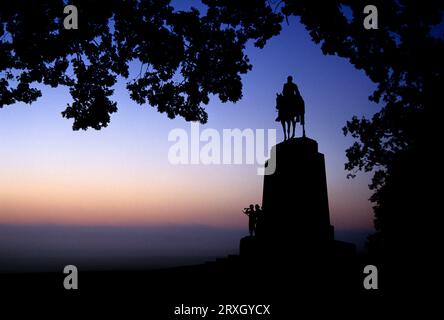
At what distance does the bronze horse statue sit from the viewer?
44.5ft

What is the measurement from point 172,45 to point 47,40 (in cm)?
328

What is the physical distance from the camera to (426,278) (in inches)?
455

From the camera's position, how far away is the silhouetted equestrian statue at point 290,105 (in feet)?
44.5

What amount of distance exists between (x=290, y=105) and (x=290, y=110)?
0.64 ft

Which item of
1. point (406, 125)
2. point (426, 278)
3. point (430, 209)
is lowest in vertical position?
point (426, 278)

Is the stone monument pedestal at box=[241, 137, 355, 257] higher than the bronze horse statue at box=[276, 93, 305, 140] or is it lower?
lower

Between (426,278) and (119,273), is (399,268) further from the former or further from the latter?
(119,273)

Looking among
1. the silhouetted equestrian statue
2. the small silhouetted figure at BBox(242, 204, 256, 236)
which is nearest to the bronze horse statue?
the silhouetted equestrian statue

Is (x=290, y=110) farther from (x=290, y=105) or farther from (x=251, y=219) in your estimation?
(x=251, y=219)

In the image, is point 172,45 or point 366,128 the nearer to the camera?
point 172,45

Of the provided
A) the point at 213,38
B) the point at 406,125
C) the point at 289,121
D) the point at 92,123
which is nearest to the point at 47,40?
the point at 92,123

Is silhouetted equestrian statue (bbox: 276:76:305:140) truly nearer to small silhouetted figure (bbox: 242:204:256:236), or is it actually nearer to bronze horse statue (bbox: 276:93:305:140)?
bronze horse statue (bbox: 276:93:305:140)
